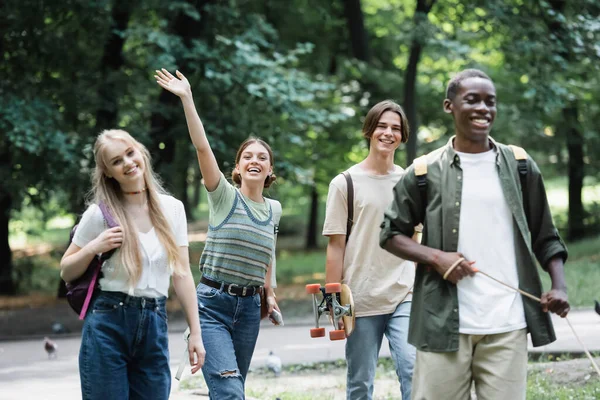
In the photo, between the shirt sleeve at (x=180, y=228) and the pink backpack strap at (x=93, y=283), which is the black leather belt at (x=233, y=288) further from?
the pink backpack strap at (x=93, y=283)

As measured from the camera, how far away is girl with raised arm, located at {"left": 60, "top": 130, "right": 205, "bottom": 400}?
439cm

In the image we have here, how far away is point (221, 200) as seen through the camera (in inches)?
221

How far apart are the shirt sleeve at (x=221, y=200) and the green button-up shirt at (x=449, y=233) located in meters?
1.62

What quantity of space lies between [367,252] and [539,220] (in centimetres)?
165

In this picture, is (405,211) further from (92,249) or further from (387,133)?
(387,133)

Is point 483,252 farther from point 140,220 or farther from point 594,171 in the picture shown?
point 594,171

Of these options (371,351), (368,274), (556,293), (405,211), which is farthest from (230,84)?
(556,293)

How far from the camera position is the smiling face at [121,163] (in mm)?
4551

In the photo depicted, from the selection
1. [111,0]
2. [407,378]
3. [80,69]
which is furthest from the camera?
[80,69]

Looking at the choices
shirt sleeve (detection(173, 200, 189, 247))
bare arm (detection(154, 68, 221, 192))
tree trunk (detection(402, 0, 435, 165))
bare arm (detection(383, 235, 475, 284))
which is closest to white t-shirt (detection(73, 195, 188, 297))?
shirt sleeve (detection(173, 200, 189, 247))

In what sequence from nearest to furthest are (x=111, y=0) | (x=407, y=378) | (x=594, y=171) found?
1. (x=407, y=378)
2. (x=111, y=0)
3. (x=594, y=171)

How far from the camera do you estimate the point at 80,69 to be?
17.4 meters

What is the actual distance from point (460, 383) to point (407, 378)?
1.52m

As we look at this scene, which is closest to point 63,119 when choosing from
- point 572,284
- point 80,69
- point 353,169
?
point 80,69
